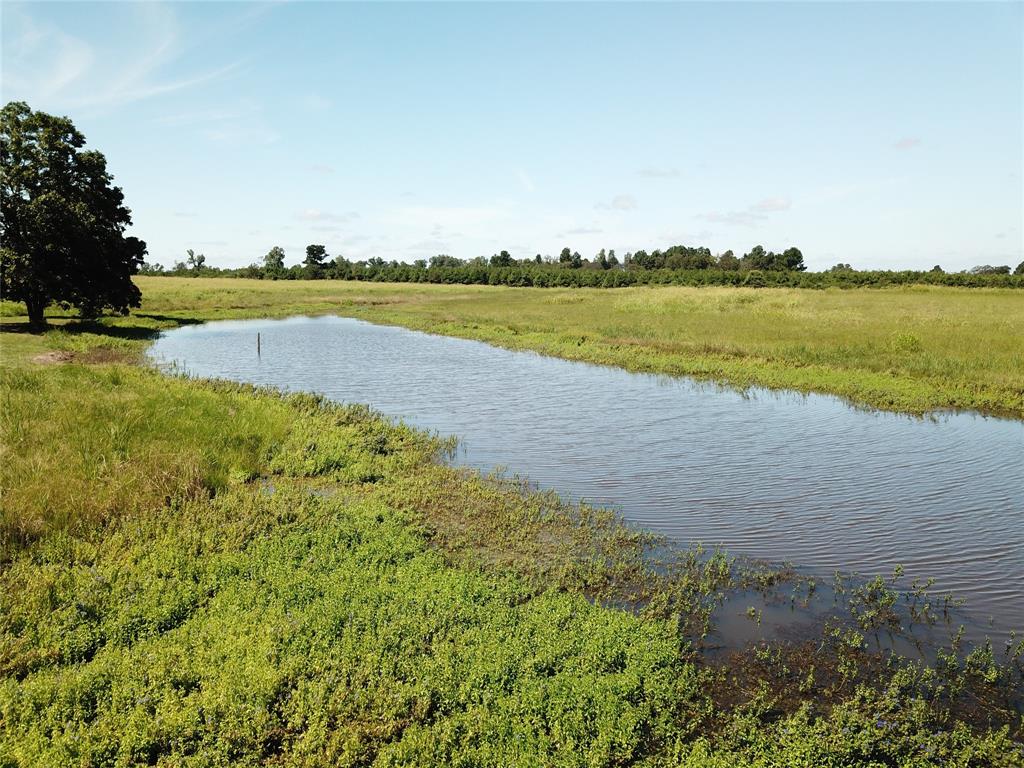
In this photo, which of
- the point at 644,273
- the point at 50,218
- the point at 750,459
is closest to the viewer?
Answer: the point at 750,459

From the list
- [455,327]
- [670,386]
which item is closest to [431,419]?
[670,386]

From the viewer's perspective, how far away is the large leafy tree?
104ft

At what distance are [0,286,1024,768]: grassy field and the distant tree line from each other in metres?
104

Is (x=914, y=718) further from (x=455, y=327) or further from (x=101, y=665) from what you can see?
(x=455, y=327)

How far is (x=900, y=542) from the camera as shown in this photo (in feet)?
36.1

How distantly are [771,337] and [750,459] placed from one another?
69.9ft

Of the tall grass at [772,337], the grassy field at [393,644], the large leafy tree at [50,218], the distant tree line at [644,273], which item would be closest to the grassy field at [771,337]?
the tall grass at [772,337]

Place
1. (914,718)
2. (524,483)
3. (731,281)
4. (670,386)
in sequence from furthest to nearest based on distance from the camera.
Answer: (731,281), (670,386), (524,483), (914,718)

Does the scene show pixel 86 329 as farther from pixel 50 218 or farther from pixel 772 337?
pixel 772 337

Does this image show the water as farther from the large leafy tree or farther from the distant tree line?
the distant tree line

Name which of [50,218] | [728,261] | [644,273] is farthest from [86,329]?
[728,261]

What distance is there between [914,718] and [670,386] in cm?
1917

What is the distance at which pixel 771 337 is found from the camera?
3481 centimetres

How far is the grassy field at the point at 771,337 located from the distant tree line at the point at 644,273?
152 feet
